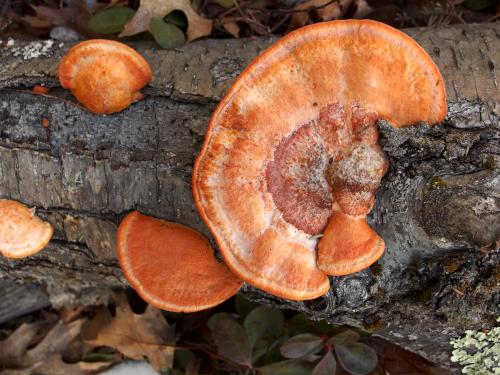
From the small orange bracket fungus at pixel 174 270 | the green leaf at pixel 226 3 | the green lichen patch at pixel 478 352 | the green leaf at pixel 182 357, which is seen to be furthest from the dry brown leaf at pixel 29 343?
the green lichen patch at pixel 478 352

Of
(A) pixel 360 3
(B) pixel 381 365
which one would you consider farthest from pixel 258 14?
(B) pixel 381 365

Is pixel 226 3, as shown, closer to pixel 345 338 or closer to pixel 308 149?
pixel 308 149

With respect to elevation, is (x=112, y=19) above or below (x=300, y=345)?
above

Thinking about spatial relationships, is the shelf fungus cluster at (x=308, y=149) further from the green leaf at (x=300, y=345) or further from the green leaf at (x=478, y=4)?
the green leaf at (x=478, y=4)

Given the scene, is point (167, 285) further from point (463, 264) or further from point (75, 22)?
Answer: point (75, 22)

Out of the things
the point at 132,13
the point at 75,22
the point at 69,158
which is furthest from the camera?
the point at 75,22

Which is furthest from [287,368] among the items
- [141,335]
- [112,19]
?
[112,19]
